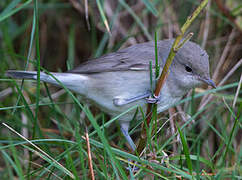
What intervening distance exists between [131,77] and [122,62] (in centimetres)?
21

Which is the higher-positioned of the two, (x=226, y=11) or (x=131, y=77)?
(x=226, y=11)

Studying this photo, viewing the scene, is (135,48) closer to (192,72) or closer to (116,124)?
(192,72)

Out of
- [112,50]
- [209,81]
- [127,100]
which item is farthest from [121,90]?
[112,50]

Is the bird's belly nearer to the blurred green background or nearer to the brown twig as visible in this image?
the blurred green background

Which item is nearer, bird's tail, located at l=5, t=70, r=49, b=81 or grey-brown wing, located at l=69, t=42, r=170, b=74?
bird's tail, located at l=5, t=70, r=49, b=81

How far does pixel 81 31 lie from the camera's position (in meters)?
5.06

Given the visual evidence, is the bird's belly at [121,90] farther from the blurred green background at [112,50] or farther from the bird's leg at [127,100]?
the blurred green background at [112,50]

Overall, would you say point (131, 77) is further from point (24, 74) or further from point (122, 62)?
point (24, 74)

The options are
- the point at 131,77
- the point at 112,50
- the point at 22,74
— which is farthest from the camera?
the point at 112,50

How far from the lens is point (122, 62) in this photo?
9.92ft

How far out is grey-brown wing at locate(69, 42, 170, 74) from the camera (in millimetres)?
2942

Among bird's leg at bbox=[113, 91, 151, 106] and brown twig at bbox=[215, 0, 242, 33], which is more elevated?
brown twig at bbox=[215, 0, 242, 33]

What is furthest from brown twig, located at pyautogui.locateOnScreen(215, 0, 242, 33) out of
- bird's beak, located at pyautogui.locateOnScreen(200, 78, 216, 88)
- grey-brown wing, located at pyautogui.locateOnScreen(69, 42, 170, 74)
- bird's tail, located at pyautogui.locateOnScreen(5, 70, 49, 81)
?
bird's tail, located at pyautogui.locateOnScreen(5, 70, 49, 81)

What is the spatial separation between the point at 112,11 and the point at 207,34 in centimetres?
137
